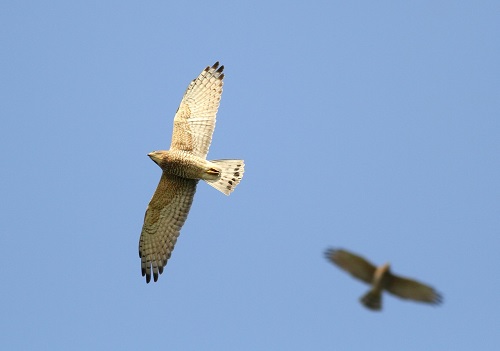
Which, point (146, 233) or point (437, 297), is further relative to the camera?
point (146, 233)

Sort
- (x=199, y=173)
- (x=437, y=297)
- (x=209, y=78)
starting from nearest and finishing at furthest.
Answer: (x=437, y=297) → (x=199, y=173) → (x=209, y=78)

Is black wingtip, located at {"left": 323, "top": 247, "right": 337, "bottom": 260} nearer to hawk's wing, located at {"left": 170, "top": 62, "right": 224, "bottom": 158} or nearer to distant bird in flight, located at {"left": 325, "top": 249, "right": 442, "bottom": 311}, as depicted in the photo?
distant bird in flight, located at {"left": 325, "top": 249, "right": 442, "bottom": 311}

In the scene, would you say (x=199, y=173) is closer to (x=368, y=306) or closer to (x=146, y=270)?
(x=146, y=270)

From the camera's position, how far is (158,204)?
14609 millimetres

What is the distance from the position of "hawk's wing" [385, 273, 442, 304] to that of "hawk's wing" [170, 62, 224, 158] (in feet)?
19.2

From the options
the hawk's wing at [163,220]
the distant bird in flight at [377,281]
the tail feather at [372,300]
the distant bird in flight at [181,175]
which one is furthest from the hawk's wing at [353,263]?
the hawk's wing at [163,220]

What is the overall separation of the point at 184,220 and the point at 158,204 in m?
0.53

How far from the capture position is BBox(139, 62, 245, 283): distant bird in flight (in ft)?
47.2

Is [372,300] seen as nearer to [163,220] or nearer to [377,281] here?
[377,281]

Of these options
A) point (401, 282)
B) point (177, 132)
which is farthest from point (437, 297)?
point (177, 132)

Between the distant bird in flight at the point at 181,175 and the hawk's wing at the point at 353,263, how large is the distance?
16.4 feet

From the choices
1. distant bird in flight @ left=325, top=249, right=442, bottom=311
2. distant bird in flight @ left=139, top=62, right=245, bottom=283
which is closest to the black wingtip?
distant bird in flight @ left=325, top=249, right=442, bottom=311

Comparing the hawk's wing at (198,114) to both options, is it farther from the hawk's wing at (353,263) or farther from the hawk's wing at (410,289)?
the hawk's wing at (410,289)

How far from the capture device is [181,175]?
14445 mm
